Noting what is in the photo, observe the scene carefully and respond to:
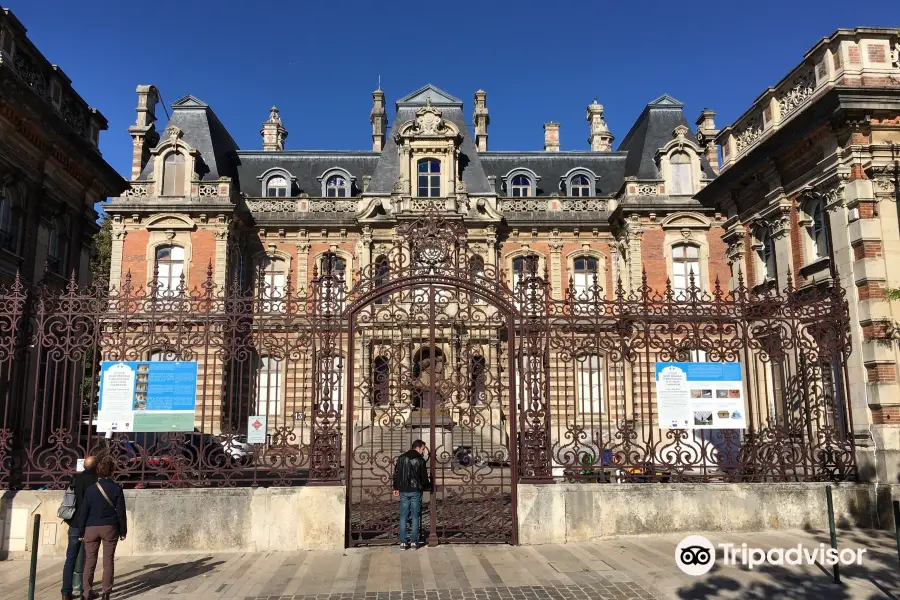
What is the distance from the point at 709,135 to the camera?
28719 millimetres

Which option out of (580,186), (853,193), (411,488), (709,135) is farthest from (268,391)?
(709,135)

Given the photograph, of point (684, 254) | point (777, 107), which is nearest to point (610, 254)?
point (684, 254)

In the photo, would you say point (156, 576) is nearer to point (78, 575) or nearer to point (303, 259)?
point (78, 575)

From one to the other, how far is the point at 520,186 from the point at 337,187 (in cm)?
876

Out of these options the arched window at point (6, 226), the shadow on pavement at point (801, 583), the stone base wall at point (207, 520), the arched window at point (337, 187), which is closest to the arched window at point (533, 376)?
the stone base wall at point (207, 520)

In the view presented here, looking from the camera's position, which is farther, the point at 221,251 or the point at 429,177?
the point at 429,177

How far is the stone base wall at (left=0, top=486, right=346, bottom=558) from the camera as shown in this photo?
831 cm

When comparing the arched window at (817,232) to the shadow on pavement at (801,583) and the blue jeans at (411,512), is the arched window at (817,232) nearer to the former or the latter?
the shadow on pavement at (801,583)

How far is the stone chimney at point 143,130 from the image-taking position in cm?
2792

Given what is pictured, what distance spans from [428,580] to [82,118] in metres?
10.7

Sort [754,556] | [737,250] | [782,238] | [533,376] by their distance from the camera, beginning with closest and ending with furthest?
[754,556], [533,376], [782,238], [737,250]

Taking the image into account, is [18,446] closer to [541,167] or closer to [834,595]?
[834,595]

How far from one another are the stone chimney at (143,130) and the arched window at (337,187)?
792 centimetres

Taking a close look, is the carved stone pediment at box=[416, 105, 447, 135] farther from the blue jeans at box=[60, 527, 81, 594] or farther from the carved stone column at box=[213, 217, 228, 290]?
the blue jeans at box=[60, 527, 81, 594]
